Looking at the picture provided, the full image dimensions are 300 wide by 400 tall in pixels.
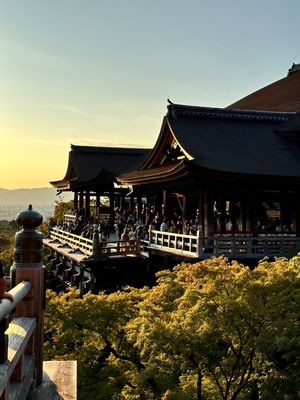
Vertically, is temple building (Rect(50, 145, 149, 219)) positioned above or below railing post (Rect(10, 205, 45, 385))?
above

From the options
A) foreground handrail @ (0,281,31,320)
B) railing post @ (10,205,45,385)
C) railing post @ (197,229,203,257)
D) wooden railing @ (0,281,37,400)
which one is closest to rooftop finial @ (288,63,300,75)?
railing post @ (197,229,203,257)

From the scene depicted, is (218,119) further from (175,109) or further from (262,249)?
(262,249)

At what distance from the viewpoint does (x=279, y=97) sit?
30172 mm

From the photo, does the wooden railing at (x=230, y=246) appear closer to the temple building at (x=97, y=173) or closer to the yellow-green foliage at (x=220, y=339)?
the yellow-green foliage at (x=220, y=339)

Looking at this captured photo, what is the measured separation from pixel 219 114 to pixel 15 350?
19650 mm

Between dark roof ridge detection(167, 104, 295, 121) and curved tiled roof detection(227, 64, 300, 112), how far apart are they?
3.53 m

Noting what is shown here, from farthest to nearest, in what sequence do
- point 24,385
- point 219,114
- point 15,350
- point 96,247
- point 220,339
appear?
point 219,114
point 96,247
point 220,339
point 24,385
point 15,350

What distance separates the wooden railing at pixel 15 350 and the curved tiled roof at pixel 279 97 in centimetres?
2377

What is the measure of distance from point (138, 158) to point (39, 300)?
112ft

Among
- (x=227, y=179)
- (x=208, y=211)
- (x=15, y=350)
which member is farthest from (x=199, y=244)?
(x=15, y=350)

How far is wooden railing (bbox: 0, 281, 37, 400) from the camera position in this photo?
257cm

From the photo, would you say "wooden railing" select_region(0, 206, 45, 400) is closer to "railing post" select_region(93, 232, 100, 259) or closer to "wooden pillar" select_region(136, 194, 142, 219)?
"railing post" select_region(93, 232, 100, 259)

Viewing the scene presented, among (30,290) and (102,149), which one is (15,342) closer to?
(30,290)

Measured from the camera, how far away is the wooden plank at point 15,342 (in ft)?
8.24
